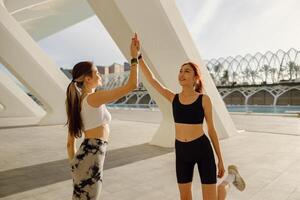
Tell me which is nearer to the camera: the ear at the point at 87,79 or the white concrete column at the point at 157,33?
the ear at the point at 87,79

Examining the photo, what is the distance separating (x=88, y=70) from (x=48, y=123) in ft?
44.7

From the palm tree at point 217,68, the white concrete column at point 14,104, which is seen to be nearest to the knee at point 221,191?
the white concrete column at point 14,104

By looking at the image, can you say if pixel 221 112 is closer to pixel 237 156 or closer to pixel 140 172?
pixel 237 156

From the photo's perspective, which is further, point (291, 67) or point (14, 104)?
point (291, 67)

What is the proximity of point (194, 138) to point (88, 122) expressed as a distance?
3.30ft

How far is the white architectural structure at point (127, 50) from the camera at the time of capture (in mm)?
6363

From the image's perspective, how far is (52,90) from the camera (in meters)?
14.4

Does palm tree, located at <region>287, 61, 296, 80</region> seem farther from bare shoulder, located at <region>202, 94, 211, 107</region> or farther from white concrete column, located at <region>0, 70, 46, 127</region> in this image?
bare shoulder, located at <region>202, 94, 211, 107</region>

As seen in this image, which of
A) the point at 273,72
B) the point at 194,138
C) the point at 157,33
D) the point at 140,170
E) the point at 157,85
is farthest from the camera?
the point at 273,72

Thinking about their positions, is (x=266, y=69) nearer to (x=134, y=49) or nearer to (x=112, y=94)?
(x=134, y=49)

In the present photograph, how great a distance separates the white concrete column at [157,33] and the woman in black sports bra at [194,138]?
4005 mm

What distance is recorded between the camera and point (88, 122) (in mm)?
2260

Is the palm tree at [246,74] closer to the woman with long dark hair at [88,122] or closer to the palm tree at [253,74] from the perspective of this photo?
the palm tree at [253,74]

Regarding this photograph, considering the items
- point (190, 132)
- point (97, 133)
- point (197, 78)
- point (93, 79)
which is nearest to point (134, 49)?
point (93, 79)
